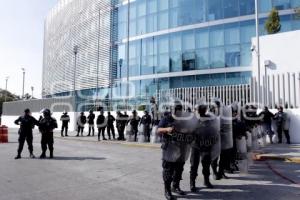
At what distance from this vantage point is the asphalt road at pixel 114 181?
24.4 feet

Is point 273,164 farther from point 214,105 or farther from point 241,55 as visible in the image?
point 241,55

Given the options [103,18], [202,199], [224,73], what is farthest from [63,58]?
[202,199]

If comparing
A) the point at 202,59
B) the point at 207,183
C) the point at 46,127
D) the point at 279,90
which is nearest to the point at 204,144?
the point at 207,183

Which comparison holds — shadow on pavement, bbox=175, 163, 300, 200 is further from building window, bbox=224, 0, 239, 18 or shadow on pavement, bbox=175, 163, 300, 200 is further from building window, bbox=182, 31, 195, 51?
building window, bbox=182, 31, 195, 51

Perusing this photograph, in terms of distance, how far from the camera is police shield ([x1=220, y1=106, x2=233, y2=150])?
9.01m

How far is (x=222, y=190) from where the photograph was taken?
7836 mm

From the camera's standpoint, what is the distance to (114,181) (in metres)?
8.95

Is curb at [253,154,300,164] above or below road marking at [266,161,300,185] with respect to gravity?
above

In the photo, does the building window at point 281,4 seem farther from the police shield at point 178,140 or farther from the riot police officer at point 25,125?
the police shield at point 178,140

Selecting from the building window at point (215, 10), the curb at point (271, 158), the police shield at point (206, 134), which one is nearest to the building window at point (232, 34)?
the building window at point (215, 10)

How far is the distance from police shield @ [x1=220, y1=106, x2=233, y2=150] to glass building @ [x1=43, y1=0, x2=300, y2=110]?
1613cm

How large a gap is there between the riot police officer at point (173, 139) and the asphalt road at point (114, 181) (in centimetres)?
53

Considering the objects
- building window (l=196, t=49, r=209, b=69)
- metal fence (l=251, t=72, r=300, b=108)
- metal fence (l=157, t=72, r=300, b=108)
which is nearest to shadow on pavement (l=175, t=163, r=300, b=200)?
metal fence (l=157, t=72, r=300, b=108)

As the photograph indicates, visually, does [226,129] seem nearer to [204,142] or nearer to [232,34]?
[204,142]
